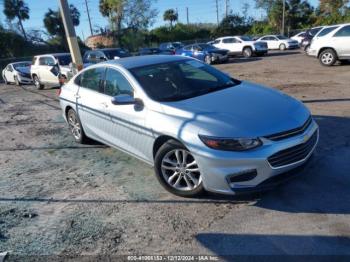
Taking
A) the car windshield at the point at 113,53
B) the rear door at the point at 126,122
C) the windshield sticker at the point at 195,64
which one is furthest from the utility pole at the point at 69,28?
the car windshield at the point at 113,53

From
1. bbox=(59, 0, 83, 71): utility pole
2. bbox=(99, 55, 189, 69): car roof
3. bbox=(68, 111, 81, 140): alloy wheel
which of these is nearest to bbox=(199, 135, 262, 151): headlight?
bbox=(99, 55, 189, 69): car roof

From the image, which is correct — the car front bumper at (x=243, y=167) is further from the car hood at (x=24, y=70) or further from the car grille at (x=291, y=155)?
the car hood at (x=24, y=70)

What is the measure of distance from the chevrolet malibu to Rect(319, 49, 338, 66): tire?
11216 mm

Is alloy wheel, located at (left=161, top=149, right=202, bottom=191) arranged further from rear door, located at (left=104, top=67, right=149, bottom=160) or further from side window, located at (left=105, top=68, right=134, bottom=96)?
side window, located at (left=105, top=68, right=134, bottom=96)

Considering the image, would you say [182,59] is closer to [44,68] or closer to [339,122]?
[339,122]

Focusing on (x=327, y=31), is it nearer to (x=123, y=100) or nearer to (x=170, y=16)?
(x=123, y=100)

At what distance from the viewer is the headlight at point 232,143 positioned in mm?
3838

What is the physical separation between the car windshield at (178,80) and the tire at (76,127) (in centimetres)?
198

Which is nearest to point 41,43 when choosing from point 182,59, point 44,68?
point 44,68

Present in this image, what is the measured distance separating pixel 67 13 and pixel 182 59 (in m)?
5.51

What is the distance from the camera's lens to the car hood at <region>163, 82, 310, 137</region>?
3936 millimetres

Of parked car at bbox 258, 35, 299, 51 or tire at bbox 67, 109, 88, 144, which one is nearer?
tire at bbox 67, 109, 88, 144

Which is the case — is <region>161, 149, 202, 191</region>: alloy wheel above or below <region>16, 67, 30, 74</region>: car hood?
above

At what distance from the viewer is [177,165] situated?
14.4ft
